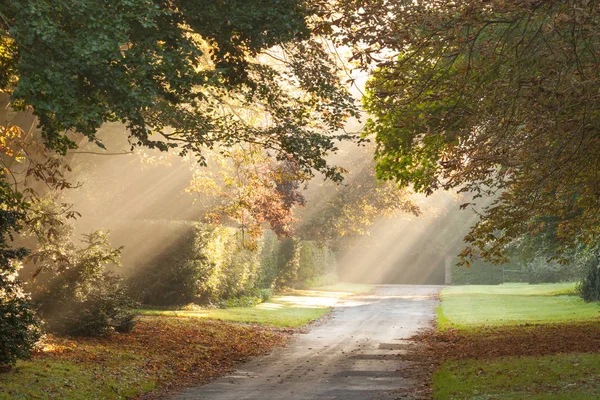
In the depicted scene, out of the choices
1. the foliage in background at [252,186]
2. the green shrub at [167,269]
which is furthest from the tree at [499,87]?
the green shrub at [167,269]

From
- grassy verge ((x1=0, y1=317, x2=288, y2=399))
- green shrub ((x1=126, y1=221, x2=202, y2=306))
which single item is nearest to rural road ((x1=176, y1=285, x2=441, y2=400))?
grassy verge ((x1=0, y1=317, x2=288, y2=399))

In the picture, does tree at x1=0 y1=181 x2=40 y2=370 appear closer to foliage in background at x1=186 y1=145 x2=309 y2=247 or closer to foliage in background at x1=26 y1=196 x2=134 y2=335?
foliage in background at x1=26 y1=196 x2=134 y2=335

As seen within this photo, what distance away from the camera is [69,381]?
12.2m

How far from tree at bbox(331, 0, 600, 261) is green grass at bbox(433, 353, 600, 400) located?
7.68 feet

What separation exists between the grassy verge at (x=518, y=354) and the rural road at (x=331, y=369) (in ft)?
3.41

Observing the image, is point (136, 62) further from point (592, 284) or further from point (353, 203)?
point (353, 203)

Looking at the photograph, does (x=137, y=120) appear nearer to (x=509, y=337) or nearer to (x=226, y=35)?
(x=226, y=35)

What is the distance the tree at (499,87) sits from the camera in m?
10.1

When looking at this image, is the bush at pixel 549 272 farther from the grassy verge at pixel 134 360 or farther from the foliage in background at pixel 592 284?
the grassy verge at pixel 134 360

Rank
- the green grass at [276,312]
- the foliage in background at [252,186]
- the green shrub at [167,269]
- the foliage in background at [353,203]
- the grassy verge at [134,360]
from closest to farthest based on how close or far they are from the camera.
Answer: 1. the grassy verge at [134,360]
2. the foliage in background at [252,186]
3. the green grass at [276,312]
4. the green shrub at [167,269]
5. the foliage in background at [353,203]

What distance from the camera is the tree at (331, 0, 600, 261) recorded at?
10109 mm

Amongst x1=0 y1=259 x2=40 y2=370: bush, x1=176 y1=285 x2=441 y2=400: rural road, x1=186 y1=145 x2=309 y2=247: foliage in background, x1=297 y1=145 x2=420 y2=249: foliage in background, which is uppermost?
x1=297 y1=145 x2=420 y2=249: foliage in background

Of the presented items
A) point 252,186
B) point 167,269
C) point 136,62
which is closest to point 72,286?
point 252,186

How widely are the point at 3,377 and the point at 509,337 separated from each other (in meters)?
13.6
